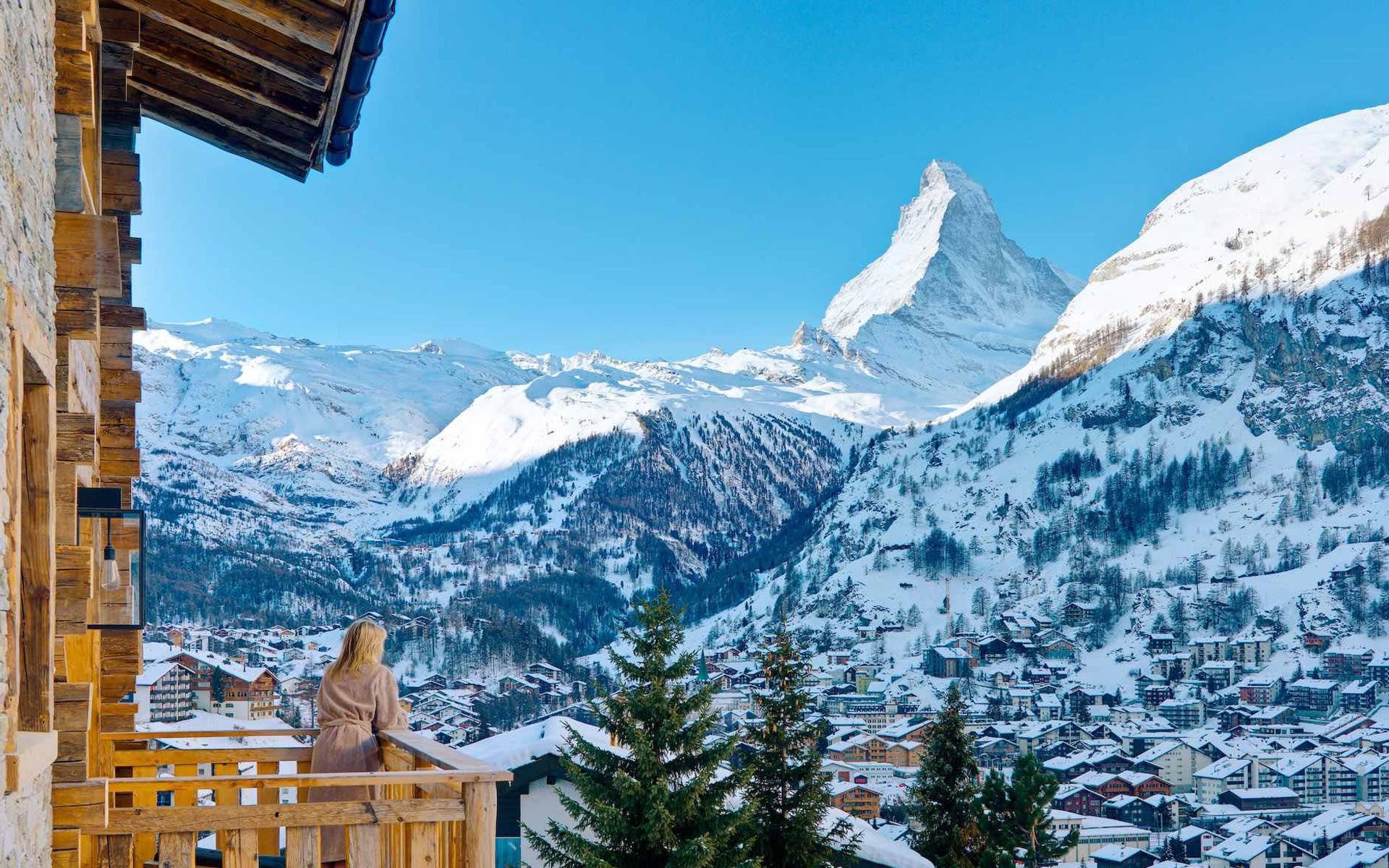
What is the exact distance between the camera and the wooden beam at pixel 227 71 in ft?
22.6

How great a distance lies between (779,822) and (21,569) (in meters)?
16.6

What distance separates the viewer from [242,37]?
6.51 meters

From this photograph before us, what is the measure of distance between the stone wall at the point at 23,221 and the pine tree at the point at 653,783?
38.0 ft

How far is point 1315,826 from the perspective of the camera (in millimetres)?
83625

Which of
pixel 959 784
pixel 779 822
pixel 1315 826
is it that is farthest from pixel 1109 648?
pixel 779 822

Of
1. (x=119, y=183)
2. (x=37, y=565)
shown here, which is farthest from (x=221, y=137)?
(x=37, y=565)

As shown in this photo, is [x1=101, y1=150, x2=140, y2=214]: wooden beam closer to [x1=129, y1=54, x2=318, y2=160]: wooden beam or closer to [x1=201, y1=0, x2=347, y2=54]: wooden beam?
[x1=129, y1=54, x2=318, y2=160]: wooden beam

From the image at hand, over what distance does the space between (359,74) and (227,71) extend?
41.3 inches

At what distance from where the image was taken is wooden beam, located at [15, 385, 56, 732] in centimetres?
404

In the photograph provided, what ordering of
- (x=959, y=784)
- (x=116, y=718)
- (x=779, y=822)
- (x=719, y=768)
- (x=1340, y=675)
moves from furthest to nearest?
(x=1340, y=675)
(x=959, y=784)
(x=779, y=822)
(x=719, y=768)
(x=116, y=718)

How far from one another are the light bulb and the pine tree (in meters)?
9.06

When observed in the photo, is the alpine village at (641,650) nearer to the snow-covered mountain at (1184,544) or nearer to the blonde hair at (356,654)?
the blonde hair at (356,654)

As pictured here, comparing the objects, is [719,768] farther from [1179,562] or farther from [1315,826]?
[1179,562]

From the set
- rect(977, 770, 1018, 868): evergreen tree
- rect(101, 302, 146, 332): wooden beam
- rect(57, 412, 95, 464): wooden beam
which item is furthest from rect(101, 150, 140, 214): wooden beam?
rect(977, 770, 1018, 868): evergreen tree
